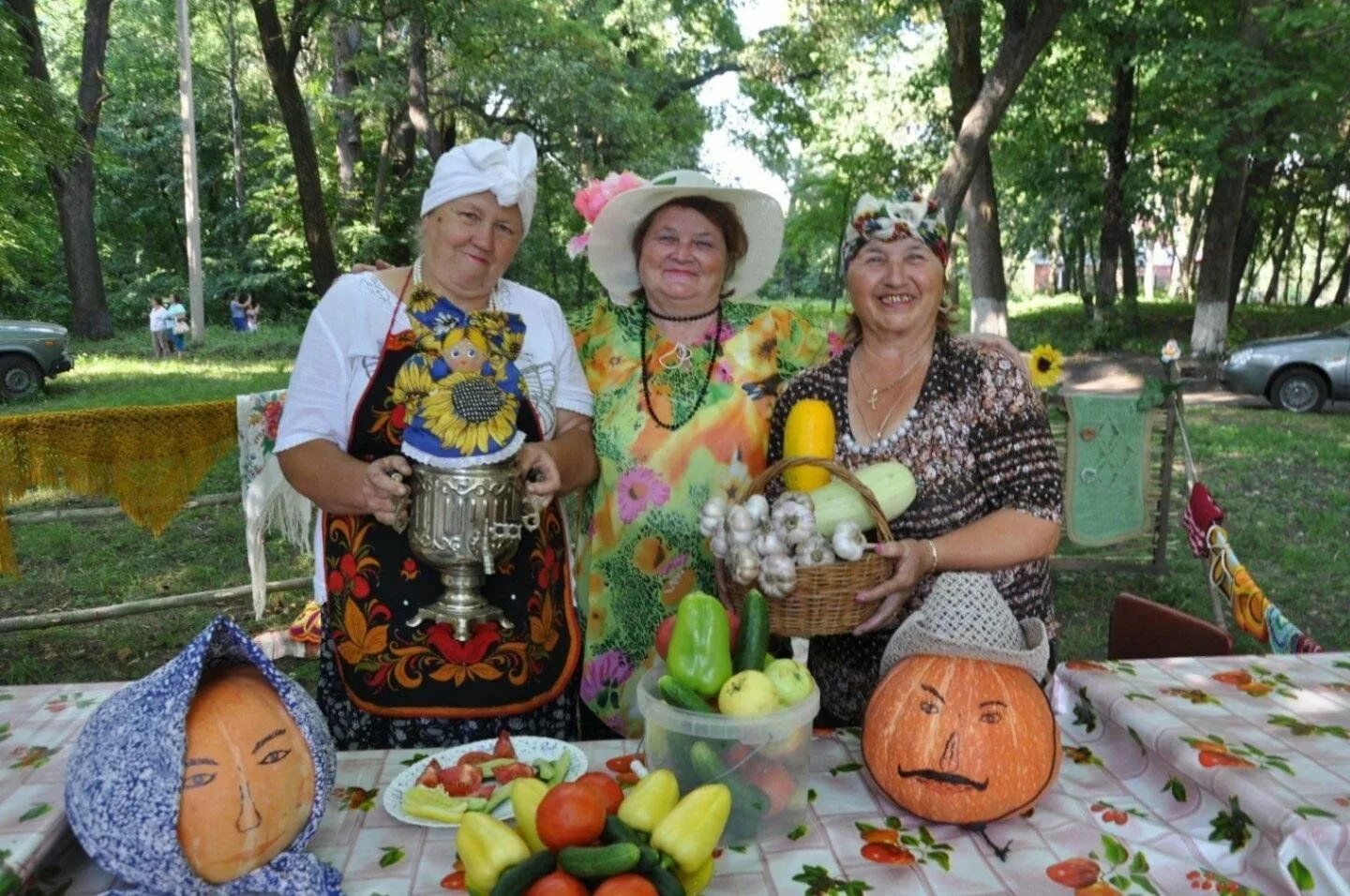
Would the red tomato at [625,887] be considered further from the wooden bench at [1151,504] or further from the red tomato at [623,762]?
the wooden bench at [1151,504]

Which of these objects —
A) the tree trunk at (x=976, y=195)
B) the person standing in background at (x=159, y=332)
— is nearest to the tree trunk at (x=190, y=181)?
the person standing in background at (x=159, y=332)

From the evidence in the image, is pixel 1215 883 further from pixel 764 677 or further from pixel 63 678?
pixel 63 678

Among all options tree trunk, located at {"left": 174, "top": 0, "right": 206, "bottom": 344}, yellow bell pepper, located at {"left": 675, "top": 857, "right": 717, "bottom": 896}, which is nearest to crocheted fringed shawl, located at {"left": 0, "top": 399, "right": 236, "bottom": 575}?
yellow bell pepper, located at {"left": 675, "top": 857, "right": 717, "bottom": 896}

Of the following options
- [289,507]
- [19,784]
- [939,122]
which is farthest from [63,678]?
[939,122]

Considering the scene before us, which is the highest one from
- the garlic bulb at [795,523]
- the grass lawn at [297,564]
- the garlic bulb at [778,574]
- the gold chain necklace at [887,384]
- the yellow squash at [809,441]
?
the gold chain necklace at [887,384]

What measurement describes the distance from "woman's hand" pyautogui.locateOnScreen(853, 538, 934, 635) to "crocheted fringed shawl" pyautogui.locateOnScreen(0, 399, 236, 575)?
2.89 m

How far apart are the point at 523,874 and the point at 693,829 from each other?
0.22 m

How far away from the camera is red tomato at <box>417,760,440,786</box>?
1631 millimetres

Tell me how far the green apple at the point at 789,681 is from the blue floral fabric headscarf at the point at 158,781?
66 centimetres

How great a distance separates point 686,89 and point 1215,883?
20.1 m

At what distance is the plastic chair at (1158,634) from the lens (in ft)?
8.80

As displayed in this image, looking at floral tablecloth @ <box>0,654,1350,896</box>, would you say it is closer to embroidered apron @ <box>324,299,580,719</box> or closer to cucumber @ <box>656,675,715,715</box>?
cucumber @ <box>656,675,715,715</box>

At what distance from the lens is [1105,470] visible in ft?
17.6

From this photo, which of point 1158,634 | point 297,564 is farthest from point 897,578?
point 297,564
